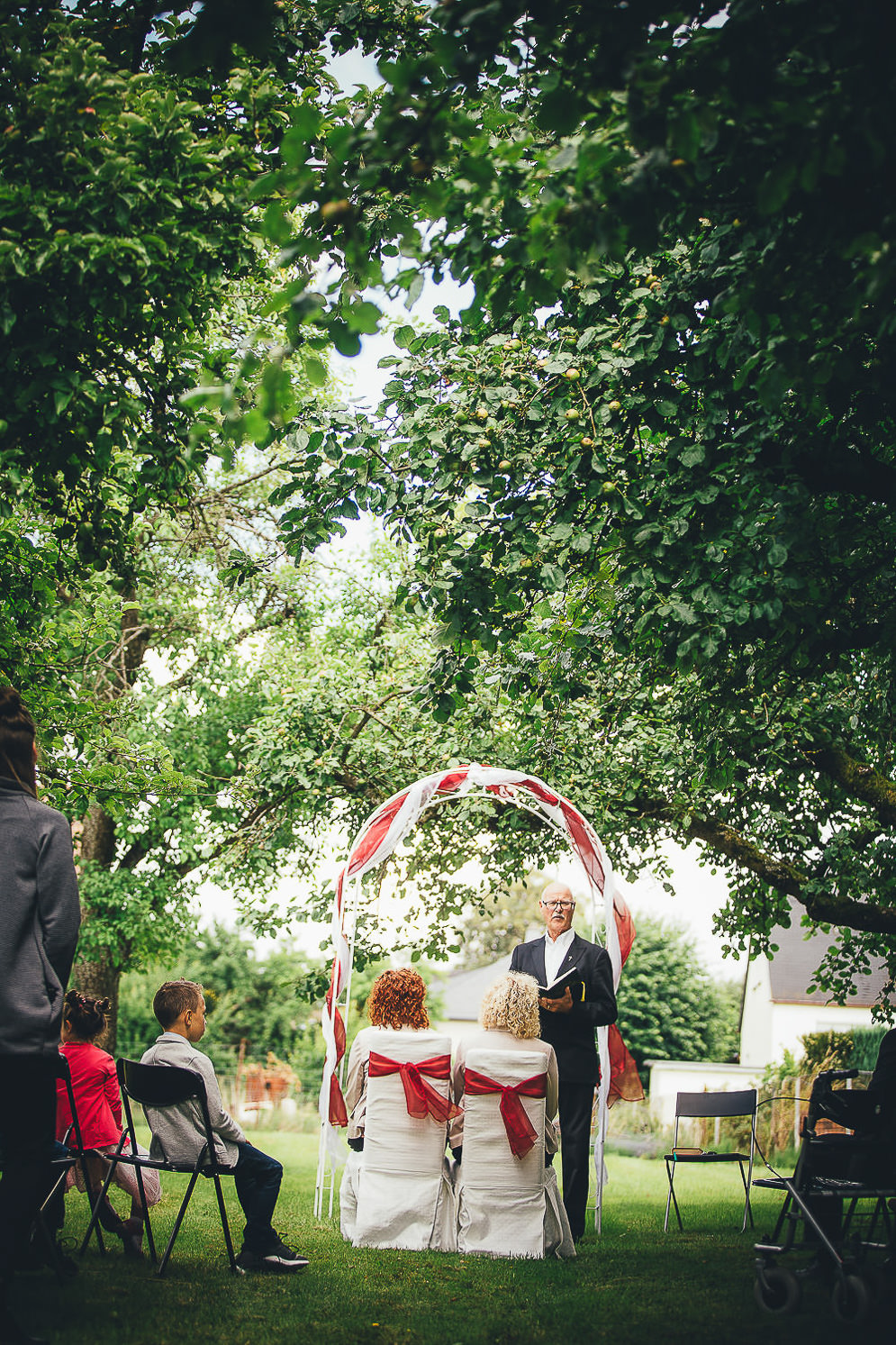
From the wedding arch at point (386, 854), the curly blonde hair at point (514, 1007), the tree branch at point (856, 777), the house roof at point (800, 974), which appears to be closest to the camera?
the curly blonde hair at point (514, 1007)

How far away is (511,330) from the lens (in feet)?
20.3

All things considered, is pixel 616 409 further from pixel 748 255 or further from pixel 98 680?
pixel 98 680

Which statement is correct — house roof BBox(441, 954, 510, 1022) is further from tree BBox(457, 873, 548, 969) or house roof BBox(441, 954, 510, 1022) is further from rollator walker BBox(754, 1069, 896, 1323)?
rollator walker BBox(754, 1069, 896, 1323)

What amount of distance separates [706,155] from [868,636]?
123 inches

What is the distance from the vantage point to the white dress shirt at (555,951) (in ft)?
23.3

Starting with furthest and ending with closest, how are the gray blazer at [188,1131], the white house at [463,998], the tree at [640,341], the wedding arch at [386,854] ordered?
the white house at [463,998]
the wedding arch at [386,854]
the gray blazer at [188,1131]
the tree at [640,341]

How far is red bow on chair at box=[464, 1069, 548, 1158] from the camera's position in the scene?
553 centimetres

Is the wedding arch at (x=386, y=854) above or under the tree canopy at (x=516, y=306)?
under

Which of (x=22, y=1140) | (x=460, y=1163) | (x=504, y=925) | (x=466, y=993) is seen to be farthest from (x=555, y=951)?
(x=504, y=925)

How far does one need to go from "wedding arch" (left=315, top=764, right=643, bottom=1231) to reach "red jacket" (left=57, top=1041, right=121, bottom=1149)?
1.52 meters

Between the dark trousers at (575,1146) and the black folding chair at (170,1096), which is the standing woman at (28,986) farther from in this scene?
the dark trousers at (575,1146)

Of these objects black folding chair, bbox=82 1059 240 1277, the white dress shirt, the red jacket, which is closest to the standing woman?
black folding chair, bbox=82 1059 240 1277

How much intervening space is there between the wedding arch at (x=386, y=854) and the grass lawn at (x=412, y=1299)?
0.81 metres

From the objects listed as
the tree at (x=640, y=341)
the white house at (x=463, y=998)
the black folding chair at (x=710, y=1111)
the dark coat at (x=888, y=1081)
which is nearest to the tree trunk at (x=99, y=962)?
the black folding chair at (x=710, y=1111)
